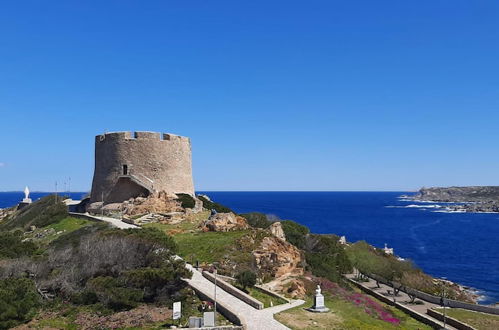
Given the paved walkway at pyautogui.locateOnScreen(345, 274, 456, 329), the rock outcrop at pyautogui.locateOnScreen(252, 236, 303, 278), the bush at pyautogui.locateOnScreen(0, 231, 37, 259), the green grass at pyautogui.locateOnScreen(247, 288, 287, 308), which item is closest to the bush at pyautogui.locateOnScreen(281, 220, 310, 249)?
the paved walkway at pyautogui.locateOnScreen(345, 274, 456, 329)

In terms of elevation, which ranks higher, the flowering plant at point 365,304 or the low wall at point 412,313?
the flowering plant at point 365,304

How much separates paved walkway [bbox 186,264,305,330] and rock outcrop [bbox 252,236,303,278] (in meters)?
4.01

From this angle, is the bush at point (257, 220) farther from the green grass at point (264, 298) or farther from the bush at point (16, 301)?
the bush at point (16, 301)

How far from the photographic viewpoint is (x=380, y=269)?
39875 mm

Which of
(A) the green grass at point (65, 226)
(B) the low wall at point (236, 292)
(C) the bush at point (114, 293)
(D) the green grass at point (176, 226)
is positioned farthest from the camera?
(A) the green grass at point (65, 226)

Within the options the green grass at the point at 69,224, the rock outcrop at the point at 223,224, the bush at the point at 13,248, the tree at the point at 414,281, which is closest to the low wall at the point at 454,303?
the tree at the point at 414,281

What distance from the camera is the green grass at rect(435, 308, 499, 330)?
79.9ft

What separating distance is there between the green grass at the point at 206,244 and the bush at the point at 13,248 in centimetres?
760

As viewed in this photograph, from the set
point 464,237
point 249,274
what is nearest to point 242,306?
point 249,274

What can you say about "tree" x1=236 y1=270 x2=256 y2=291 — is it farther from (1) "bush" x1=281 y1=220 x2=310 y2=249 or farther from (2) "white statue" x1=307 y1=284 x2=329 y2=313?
(1) "bush" x1=281 y1=220 x2=310 y2=249

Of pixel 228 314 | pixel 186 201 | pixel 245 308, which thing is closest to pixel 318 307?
pixel 245 308

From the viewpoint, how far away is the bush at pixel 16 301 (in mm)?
15258

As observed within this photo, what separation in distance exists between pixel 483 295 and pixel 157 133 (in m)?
Answer: 35.3

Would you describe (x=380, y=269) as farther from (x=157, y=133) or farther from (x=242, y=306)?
(x=242, y=306)
